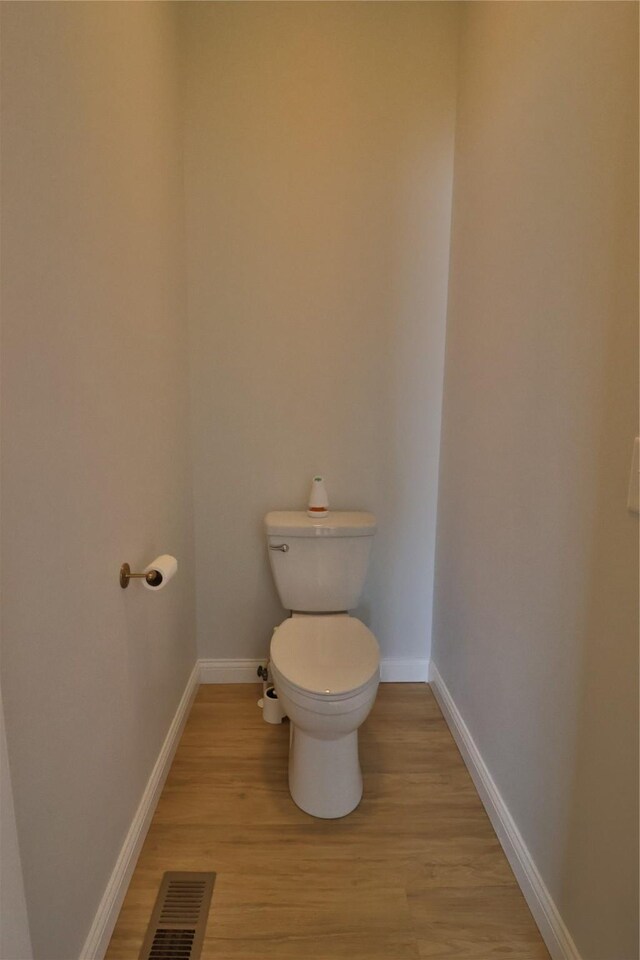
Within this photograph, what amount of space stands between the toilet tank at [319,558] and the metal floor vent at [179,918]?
893mm

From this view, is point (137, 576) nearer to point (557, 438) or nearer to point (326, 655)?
point (326, 655)

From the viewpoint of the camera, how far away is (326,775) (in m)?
1.69

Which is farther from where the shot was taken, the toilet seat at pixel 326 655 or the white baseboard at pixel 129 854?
the toilet seat at pixel 326 655

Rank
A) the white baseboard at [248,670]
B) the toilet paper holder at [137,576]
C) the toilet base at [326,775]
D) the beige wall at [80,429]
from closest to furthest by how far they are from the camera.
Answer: the beige wall at [80,429] → the toilet paper holder at [137,576] → the toilet base at [326,775] → the white baseboard at [248,670]

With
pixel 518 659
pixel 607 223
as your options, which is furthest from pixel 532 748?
pixel 607 223

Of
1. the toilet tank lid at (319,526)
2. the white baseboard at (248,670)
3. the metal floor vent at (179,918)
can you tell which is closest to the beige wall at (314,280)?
the white baseboard at (248,670)

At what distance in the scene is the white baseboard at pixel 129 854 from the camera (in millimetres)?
1250

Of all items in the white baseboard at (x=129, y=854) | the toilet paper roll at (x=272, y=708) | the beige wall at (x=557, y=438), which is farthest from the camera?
the toilet paper roll at (x=272, y=708)

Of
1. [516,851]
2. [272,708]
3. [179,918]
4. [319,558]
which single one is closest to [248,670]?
[272,708]

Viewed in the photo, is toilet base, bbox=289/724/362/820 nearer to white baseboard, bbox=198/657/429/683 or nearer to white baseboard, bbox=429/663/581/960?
white baseboard, bbox=429/663/581/960

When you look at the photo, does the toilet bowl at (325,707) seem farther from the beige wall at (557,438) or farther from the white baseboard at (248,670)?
the white baseboard at (248,670)

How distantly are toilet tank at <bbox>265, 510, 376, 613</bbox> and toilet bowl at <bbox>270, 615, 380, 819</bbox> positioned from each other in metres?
0.25

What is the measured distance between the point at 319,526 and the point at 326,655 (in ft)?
1.49

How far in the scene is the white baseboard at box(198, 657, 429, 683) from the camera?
2400 millimetres
